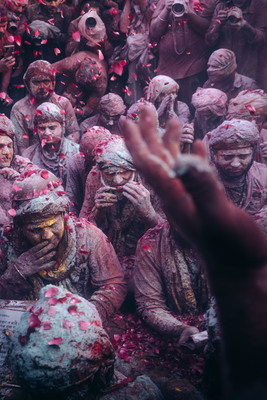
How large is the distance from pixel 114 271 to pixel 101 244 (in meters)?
0.30

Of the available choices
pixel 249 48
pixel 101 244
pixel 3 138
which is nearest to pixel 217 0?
pixel 249 48

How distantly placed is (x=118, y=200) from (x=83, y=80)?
3.82 metres

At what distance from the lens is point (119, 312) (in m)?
3.82

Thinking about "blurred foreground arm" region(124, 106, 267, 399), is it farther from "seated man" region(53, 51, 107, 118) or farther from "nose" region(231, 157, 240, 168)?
"seated man" region(53, 51, 107, 118)

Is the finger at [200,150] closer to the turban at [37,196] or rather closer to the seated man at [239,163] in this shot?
the turban at [37,196]

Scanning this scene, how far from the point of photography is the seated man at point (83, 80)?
7.25 m

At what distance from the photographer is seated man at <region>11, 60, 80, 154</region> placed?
6.55 meters

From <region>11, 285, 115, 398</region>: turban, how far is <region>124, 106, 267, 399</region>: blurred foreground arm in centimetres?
123

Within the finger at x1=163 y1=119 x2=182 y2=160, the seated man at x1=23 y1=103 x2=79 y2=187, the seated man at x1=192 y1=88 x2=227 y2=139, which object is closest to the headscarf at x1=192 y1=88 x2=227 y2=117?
the seated man at x1=192 y1=88 x2=227 y2=139

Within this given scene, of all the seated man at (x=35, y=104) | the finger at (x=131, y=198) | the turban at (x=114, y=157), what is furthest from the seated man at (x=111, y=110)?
the finger at (x=131, y=198)

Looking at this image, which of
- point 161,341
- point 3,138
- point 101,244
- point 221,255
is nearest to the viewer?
point 221,255

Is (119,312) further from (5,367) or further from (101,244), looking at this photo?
(5,367)

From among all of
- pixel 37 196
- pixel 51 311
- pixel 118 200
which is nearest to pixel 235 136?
pixel 118 200

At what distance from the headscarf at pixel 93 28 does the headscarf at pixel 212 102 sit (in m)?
2.68
